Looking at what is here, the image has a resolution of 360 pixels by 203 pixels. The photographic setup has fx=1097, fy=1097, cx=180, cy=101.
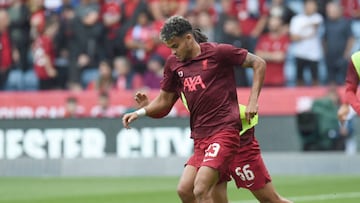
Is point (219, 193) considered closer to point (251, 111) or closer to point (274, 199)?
point (274, 199)

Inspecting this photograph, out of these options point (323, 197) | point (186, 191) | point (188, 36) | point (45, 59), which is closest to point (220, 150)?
point (186, 191)

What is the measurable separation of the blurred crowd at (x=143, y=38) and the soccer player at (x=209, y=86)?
11945 millimetres

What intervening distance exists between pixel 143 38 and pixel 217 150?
13716 mm

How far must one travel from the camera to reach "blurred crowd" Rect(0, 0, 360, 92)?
23250 mm

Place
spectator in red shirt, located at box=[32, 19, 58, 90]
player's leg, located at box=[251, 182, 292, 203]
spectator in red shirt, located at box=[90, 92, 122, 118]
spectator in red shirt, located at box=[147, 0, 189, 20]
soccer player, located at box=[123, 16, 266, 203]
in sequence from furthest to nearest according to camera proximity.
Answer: spectator in red shirt, located at box=[32, 19, 58, 90] → spectator in red shirt, located at box=[147, 0, 189, 20] → spectator in red shirt, located at box=[90, 92, 122, 118] → player's leg, located at box=[251, 182, 292, 203] → soccer player, located at box=[123, 16, 266, 203]

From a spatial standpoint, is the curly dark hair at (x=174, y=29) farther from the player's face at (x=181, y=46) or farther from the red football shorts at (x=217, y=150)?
the red football shorts at (x=217, y=150)

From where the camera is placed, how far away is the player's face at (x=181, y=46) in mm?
11102

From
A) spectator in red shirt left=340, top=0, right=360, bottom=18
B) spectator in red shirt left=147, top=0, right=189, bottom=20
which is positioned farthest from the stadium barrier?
spectator in red shirt left=340, top=0, right=360, bottom=18

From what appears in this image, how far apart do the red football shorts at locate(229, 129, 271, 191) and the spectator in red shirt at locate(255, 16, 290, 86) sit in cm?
1167

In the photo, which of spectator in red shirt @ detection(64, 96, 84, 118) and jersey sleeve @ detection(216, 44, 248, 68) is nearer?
jersey sleeve @ detection(216, 44, 248, 68)

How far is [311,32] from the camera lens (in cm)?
2316

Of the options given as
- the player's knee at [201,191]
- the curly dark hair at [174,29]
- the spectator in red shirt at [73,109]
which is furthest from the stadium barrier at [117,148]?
the player's knee at [201,191]

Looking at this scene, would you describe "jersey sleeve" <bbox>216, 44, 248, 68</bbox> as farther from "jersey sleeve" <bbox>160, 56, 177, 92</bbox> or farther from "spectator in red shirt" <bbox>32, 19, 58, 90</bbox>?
"spectator in red shirt" <bbox>32, 19, 58, 90</bbox>

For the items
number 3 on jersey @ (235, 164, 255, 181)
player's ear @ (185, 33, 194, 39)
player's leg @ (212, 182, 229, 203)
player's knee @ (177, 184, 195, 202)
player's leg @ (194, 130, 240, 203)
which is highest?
player's ear @ (185, 33, 194, 39)
